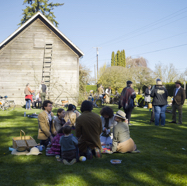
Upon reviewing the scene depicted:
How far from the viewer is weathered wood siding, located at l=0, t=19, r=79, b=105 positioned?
2048 centimetres

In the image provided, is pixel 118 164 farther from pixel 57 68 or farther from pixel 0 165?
pixel 57 68

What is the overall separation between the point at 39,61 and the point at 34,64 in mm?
500

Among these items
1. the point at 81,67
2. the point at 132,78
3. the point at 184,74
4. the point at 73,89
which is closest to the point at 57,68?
the point at 73,89

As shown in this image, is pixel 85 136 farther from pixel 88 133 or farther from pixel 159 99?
pixel 159 99

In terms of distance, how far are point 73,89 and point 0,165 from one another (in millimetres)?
16047

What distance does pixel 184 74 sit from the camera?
45.2 metres

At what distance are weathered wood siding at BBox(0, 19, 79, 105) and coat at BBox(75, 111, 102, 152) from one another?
1523cm

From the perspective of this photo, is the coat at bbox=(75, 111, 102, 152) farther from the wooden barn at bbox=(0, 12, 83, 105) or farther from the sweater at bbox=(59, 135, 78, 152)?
the wooden barn at bbox=(0, 12, 83, 105)

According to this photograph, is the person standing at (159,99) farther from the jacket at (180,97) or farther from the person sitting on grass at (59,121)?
the person sitting on grass at (59,121)

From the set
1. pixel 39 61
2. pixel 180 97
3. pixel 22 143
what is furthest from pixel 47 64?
pixel 22 143

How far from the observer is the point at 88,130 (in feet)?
18.6

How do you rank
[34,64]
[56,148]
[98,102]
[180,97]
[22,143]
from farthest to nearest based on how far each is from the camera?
[34,64] → [98,102] → [180,97] → [22,143] → [56,148]

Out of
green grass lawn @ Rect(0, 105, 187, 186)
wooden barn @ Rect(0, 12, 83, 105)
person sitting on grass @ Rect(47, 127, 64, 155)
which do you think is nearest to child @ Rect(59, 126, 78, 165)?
green grass lawn @ Rect(0, 105, 187, 186)

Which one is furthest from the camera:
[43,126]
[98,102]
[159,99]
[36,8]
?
[36,8]
